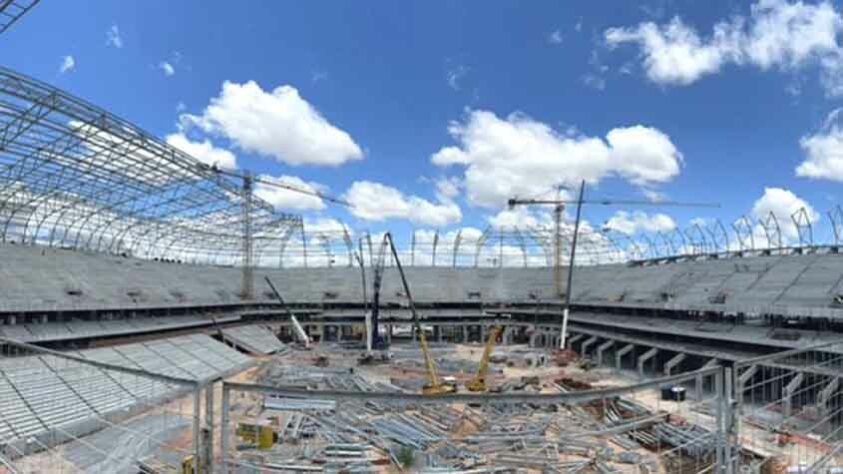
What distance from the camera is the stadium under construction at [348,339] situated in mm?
12523

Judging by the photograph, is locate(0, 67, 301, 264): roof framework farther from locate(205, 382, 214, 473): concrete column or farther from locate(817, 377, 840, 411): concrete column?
locate(817, 377, 840, 411): concrete column

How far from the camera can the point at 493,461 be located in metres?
20.5

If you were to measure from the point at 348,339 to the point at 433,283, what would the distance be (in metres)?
13.5

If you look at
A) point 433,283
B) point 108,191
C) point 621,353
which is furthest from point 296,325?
point 621,353

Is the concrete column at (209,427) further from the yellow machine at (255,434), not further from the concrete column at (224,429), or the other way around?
the yellow machine at (255,434)

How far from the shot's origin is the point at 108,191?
49.5m

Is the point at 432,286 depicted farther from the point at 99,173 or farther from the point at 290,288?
the point at 99,173

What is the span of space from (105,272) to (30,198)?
→ 8.47m

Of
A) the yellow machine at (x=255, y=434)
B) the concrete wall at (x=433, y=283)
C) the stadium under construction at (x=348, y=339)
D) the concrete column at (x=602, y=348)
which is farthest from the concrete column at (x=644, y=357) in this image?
the yellow machine at (x=255, y=434)

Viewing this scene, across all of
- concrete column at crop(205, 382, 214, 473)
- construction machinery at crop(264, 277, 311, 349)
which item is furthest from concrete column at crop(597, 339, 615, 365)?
concrete column at crop(205, 382, 214, 473)

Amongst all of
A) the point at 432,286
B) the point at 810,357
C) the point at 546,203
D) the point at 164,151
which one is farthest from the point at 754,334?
the point at 546,203

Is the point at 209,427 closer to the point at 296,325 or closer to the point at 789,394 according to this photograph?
the point at 789,394

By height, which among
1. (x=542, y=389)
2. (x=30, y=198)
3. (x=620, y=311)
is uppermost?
(x=30, y=198)

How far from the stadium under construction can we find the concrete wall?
273mm
